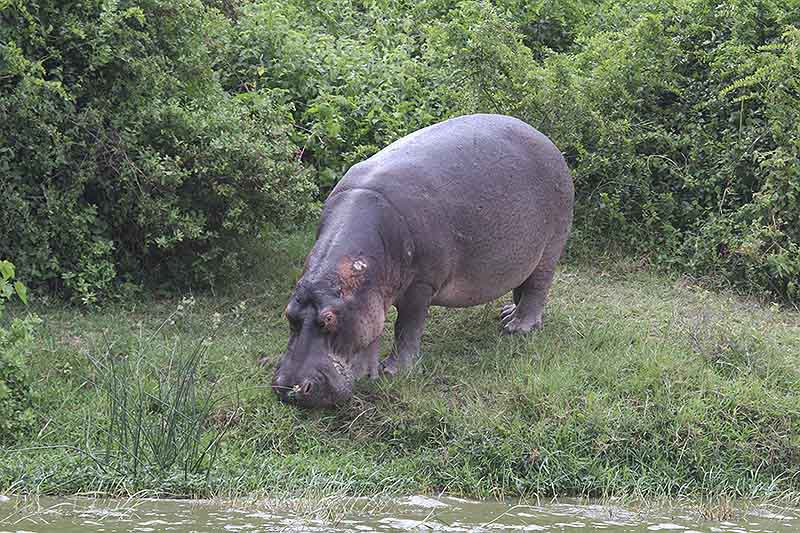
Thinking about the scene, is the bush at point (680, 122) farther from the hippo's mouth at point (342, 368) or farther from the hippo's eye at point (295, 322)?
the hippo's eye at point (295, 322)

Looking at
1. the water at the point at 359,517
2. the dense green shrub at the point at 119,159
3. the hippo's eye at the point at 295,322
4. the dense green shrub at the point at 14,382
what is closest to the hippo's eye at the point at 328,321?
the hippo's eye at the point at 295,322

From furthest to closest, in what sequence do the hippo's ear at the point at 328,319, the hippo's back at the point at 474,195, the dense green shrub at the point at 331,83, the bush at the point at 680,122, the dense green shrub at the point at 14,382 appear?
the dense green shrub at the point at 331,83, the bush at the point at 680,122, the hippo's back at the point at 474,195, the hippo's ear at the point at 328,319, the dense green shrub at the point at 14,382

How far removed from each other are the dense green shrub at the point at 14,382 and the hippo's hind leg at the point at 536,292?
347 cm

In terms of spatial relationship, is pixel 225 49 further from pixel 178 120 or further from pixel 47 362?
pixel 47 362

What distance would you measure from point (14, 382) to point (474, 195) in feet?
10.5

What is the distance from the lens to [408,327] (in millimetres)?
8719

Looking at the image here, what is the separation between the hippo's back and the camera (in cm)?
858

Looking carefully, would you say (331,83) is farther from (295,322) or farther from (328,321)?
(328,321)

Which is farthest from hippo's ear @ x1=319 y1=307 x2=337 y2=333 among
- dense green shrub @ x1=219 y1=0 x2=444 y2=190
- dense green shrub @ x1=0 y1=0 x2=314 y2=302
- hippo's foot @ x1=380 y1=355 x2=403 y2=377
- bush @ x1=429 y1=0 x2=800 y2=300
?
bush @ x1=429 y1=0 x2=800 y2=300

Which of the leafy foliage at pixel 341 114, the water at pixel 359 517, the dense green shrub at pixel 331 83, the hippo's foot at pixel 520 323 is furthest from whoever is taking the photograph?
the dense green shrub at pixel 331 83

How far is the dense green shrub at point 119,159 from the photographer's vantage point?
966cm

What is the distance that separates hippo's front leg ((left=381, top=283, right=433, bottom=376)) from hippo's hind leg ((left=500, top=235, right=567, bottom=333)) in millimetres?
1131

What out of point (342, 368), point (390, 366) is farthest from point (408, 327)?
point (342, 368)

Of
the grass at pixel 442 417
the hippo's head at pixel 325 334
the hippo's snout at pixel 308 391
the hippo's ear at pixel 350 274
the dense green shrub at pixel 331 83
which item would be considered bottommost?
the grass at pixel 442 417
